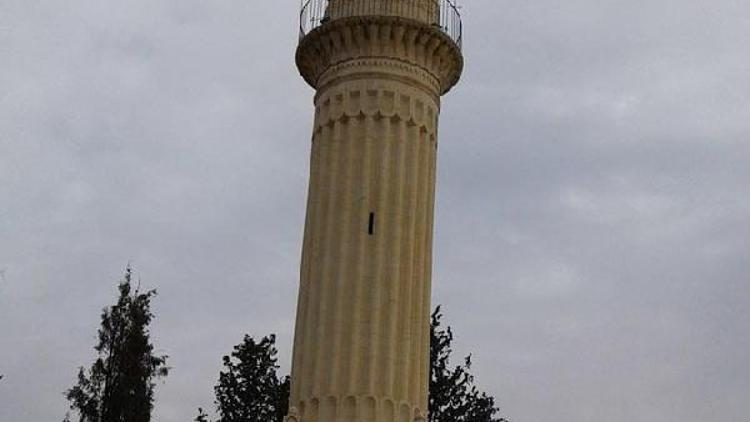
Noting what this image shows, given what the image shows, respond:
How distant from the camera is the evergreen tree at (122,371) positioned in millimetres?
33156

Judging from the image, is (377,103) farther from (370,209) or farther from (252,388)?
(252,388)

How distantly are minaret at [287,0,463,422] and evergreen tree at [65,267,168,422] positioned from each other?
15.8 m

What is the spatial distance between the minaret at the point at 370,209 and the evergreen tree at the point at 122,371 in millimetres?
15771

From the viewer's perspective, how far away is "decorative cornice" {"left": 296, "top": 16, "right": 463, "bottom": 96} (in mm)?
20875

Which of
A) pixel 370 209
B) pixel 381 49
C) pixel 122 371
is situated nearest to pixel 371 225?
pixel 370 209

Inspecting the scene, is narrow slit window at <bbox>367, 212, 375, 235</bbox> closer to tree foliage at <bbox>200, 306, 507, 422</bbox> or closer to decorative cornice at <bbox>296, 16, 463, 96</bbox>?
decorative cornice at <bbox>296, 16, 463, 96</bbox>

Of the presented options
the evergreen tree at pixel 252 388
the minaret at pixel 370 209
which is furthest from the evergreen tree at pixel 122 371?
the minaret at pixel 370 209

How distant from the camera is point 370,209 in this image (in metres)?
19.9

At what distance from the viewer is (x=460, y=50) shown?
2197cm

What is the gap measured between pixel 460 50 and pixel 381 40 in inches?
80.0

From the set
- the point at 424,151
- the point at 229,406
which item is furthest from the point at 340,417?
the point at 229,406

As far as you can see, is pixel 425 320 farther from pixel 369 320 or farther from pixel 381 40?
pixel 381 40

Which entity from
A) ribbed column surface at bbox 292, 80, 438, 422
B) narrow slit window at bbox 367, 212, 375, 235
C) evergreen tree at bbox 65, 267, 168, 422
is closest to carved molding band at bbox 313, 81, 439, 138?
ribbed column surface at bbox 292, 80, 438, 422

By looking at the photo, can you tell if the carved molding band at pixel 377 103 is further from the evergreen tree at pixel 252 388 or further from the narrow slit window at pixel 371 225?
the evergreen tree at pixel 252 388
